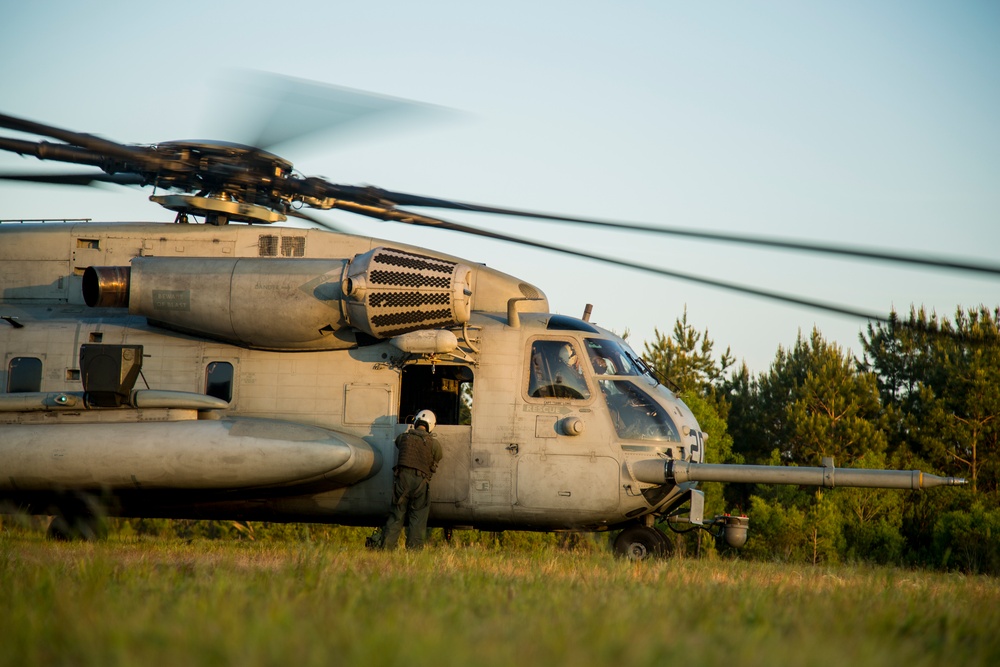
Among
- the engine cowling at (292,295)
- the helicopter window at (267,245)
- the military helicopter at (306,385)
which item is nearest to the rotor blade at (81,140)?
the military helicopter at (306,385)

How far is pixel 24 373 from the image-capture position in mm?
11297

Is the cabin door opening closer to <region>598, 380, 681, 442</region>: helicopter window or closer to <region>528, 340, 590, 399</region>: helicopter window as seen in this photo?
<region>528, 340, 590, 399</region>: helicopter window

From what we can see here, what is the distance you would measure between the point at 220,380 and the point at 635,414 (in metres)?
4.89

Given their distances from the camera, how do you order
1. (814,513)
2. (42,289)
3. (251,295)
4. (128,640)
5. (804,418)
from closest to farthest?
(128,640) → (251,295) → (42,289) → (814,513) → (804,418)

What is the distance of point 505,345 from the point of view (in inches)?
436

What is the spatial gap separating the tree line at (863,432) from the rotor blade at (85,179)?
23.8m

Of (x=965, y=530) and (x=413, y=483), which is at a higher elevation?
(x=413, y=483)

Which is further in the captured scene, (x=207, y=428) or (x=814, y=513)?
(x=814, y=513)

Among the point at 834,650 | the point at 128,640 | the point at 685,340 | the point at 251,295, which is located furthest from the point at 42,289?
the point at 685,340

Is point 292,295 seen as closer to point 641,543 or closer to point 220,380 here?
point 220,380

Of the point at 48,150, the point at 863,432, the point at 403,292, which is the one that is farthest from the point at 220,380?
the point at 863,432

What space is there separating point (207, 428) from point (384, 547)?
230 cm

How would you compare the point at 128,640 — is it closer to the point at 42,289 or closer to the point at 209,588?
the point at 209,588

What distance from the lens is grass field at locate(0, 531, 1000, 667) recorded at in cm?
340
